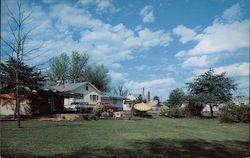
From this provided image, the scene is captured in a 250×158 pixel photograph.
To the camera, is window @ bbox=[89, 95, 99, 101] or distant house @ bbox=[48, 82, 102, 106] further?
window @ bbox=[89, 95, 99, 101]

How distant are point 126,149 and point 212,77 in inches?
1322

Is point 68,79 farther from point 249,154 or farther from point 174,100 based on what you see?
point 249,154

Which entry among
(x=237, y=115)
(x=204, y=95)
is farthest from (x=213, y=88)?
(x=237, y=115)

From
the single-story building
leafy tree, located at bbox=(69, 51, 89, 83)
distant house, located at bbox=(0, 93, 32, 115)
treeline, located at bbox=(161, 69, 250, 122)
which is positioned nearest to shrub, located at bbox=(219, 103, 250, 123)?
treeline, located at bbox=(161, 69, 250, 122)

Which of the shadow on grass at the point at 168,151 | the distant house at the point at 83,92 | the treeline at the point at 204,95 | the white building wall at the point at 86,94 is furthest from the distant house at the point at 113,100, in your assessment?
the shadow on grass at the point at 168,151

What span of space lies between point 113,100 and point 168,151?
55716mm

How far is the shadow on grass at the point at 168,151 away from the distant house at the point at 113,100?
50325mm

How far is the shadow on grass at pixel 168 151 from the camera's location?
10164 mm

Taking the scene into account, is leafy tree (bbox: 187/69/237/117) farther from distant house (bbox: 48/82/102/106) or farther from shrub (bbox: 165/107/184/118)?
distant house (bbox: 48/82/102/106)

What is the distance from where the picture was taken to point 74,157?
9.49m

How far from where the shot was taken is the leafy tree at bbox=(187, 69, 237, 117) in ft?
137

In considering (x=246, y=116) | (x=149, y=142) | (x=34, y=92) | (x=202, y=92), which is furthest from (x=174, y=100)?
(x=149, y=142)

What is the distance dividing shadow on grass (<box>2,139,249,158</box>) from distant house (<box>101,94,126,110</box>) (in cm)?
5033

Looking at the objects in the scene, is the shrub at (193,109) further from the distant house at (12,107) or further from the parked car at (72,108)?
the distant house at (12,107)
